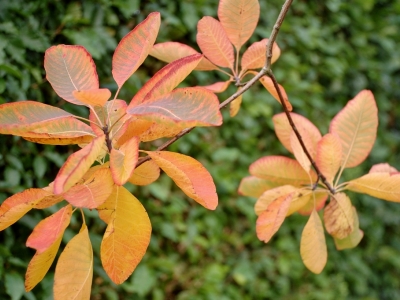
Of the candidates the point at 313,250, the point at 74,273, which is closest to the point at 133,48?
the point at 74,273

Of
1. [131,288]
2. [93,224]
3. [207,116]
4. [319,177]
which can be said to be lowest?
[131,288]

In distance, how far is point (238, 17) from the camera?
83cm

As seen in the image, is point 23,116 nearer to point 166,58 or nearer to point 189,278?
point 166,58

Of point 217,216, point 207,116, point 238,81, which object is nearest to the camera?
point 207,116

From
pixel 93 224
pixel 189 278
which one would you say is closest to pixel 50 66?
pixel 93 224

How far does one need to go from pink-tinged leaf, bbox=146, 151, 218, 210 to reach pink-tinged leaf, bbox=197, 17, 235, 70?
0.92 feet

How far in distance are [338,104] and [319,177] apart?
2.06 metres

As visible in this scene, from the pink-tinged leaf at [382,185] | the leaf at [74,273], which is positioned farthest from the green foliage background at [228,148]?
the pink-tinged leaf at [382,185]

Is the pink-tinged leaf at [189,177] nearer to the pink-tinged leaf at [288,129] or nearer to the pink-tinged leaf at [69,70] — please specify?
the pink-tinged leaf at [69,70]

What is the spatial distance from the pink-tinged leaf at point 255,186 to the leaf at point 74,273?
1.28 ft

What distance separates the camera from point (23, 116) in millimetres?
582

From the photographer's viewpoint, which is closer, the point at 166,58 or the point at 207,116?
the point at 207,116

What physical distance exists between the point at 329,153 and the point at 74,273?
1.62 ft

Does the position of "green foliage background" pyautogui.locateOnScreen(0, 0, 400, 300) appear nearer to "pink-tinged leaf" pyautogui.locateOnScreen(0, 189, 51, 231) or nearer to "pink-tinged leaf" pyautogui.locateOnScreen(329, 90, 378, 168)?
"pink-tinged leaf" pyautogui.locateOnScreen(0, 189, 51, 231)
